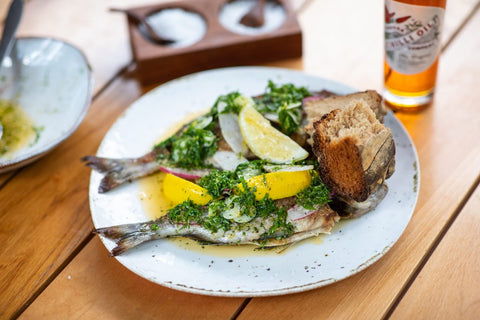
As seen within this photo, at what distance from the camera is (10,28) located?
1846 millimetres

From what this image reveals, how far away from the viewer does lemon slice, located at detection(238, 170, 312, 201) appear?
134cm

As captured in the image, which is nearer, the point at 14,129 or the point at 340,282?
the point at 340,282

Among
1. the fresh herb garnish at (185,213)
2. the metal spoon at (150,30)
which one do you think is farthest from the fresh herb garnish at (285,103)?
the metal spoon at (150,30)

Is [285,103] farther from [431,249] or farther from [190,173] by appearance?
[431,249]

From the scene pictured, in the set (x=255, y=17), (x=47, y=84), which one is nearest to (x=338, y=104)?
(x=255, y=17)

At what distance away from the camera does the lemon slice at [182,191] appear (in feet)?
4.59

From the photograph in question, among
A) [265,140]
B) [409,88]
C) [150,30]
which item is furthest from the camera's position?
[150,30]

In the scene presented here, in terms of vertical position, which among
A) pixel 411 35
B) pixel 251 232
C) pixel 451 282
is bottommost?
pixel 451 282

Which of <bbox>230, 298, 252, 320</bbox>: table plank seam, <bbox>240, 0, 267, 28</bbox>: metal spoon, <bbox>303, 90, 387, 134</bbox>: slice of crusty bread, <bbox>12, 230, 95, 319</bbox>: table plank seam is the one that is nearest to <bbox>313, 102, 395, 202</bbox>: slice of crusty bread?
<bbox>303, 90, 387, 134</bbox>: slice of crusty bread

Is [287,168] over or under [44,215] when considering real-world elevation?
over

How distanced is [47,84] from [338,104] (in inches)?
42.4

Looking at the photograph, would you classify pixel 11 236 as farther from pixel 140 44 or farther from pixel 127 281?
pixel 140 44

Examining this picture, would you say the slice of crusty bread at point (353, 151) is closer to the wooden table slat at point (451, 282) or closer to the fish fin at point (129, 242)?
the wooden table slat at point (451, 282)

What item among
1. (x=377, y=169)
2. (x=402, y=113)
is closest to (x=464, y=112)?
(x=402, y=113)
